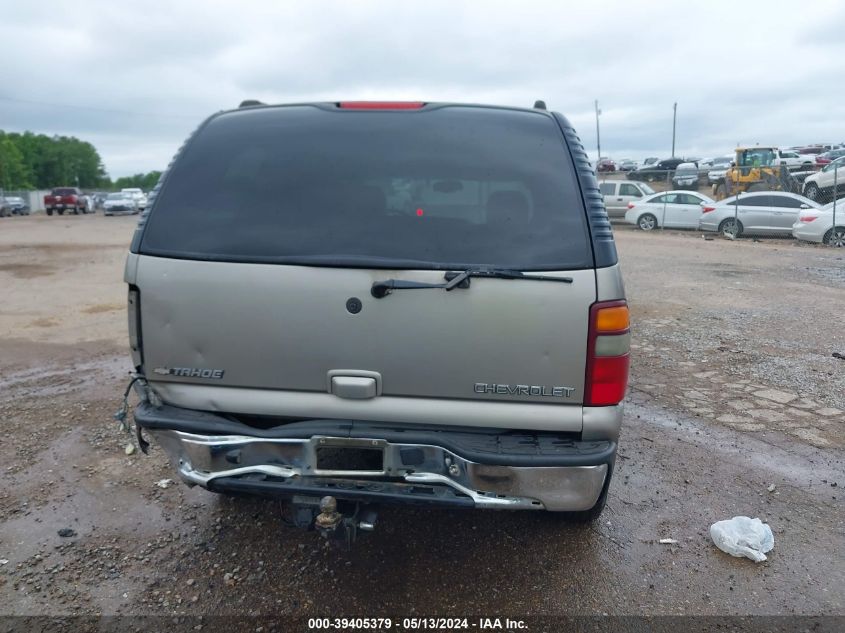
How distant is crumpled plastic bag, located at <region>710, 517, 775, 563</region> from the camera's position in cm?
319

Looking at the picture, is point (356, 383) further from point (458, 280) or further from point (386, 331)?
point (458, 280)

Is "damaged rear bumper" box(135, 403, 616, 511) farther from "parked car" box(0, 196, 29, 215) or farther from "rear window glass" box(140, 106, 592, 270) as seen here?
"parked car" box(0, 196, 29, 215)

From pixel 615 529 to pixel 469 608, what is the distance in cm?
103

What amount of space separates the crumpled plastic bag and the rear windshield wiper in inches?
68.0

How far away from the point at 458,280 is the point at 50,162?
122 meters

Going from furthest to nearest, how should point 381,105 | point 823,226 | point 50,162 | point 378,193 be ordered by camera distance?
point 50,162, point 823,226, point 381,105, point 378,193

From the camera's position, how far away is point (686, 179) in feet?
113

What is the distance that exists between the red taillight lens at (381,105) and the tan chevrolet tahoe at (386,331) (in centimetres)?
30

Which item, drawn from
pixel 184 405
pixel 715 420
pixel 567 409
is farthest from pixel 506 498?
pixel 715 420

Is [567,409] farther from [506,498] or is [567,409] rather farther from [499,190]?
[499,190]

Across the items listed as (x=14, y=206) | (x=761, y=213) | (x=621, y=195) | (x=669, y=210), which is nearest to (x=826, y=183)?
(x=761, y=213)

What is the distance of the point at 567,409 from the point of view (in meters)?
2.62

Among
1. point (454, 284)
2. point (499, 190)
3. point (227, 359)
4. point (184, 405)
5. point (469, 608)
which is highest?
point (499, 190)

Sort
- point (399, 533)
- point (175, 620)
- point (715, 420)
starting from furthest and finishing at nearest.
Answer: point (715, 420) → point (399, 533) → point (175, 620)
